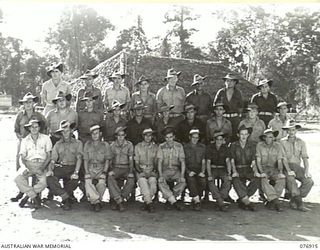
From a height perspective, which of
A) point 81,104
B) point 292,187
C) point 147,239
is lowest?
point 147,239

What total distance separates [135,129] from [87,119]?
0.56m

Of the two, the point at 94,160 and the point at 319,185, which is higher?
the point at 94,160

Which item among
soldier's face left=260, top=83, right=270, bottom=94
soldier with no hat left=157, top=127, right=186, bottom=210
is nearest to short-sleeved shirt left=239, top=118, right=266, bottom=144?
soldier's face left=260, top=83, right=270, bottom=94

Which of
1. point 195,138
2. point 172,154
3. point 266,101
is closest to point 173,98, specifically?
point 195,138

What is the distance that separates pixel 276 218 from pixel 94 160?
6.46ft

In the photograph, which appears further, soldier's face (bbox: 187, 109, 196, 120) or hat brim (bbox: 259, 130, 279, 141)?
soldier's face (bbox: 187, 109, 196, 120)

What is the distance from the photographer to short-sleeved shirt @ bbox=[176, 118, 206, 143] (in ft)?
16.3

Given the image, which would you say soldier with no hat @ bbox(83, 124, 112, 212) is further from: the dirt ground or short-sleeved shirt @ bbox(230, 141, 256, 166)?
short-sleeved shirt @ bbox(230, 141, 256, 166)

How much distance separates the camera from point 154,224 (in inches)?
158

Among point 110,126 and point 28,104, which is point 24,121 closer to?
point 28,104

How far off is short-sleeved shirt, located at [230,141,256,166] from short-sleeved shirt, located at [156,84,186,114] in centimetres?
94

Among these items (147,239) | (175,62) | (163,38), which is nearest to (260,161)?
(147,239)

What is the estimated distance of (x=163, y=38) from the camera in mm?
14195

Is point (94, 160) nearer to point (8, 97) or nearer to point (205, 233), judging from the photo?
point (205, 233)
